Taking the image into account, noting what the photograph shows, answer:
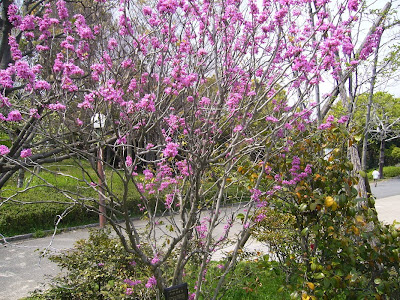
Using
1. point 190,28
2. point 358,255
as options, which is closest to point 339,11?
point 190,28

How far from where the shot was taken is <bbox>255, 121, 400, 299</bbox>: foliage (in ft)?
9.48

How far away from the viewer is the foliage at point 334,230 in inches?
114

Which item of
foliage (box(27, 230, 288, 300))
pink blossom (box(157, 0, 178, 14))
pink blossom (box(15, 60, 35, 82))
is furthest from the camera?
foliage (box(27, 230, 288, 300))

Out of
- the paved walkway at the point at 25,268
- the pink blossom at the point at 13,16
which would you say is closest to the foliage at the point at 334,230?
the paved walkway at the point at 25,268

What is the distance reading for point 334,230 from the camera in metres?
3.04

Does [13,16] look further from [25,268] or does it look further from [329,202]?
[25,268]

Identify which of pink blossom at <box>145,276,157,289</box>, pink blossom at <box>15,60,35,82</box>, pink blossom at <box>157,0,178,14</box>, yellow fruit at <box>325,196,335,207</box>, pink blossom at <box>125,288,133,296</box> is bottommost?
pink blossom at <box>125,288,133,296</box>

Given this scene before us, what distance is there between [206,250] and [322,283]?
98cm

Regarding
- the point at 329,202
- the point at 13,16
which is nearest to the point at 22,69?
the point at 13,16

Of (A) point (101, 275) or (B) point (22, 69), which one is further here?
(A) point (101, 275)

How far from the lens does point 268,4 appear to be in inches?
125

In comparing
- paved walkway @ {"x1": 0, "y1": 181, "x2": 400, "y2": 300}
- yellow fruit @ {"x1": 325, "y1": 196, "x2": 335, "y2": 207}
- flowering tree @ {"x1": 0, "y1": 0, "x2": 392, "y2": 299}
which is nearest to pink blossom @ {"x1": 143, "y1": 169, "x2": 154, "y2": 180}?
flowering tree @ {"x1": 0, "y1": 0, "x2": 392, "y2": 299}

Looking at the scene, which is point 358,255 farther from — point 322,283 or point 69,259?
point 69,259

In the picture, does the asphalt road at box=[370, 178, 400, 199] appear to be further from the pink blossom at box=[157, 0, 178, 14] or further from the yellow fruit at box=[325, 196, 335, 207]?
the pink blossom at box=[157, 0, 178, 14]
